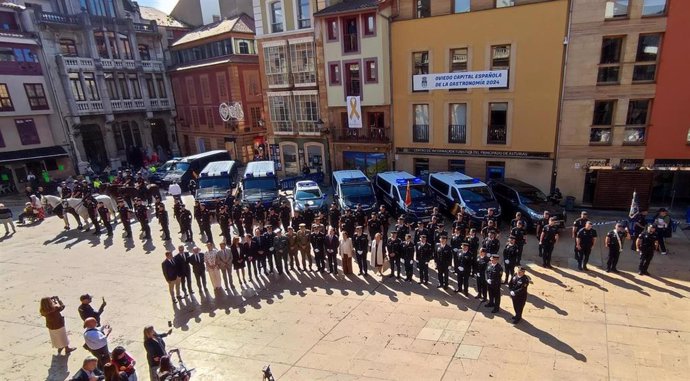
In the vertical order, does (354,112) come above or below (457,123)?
Result: above

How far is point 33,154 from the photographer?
29844 mm

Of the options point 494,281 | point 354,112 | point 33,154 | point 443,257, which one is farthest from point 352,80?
point 33,154

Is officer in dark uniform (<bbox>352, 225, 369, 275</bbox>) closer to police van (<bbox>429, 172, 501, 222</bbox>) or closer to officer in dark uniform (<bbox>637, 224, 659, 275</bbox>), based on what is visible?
police van (<bbox>429, 172, 501, 222</bbox>)

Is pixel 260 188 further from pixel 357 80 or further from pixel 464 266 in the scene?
pixel 464 266

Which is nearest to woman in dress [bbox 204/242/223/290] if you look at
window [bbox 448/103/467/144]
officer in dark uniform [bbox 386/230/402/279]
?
officer in dark uniform [bbox 386/230/402/279]

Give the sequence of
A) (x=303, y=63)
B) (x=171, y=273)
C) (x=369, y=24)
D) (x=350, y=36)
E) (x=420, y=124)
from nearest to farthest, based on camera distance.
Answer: (x=171, y=273) → (x=369, y=24) → (x=420, y=124) → (x=350, y=36) → (x=303, y=63)

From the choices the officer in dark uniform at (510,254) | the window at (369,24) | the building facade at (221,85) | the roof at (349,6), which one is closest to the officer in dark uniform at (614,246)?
the officer in dark uniform at (510,254)

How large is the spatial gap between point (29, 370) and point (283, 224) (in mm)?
10037

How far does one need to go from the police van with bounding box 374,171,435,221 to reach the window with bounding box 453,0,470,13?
908cm

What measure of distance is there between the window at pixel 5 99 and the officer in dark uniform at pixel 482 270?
33674 mm

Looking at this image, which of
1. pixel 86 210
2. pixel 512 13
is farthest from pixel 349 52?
pixel 86 210

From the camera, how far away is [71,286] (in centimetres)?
1312

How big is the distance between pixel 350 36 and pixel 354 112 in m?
4.48

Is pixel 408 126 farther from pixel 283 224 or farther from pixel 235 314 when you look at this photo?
pixel 235 314
